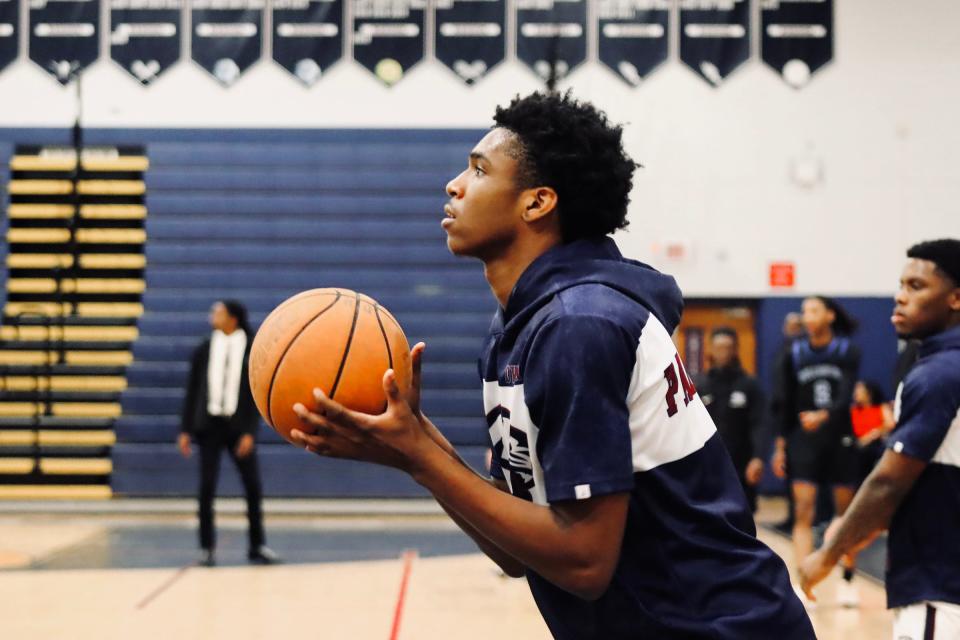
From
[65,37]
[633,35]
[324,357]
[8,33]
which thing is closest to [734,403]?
[633,35]

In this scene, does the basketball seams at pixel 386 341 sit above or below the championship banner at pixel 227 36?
below

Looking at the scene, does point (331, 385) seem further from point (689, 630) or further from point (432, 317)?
point (432, 317)

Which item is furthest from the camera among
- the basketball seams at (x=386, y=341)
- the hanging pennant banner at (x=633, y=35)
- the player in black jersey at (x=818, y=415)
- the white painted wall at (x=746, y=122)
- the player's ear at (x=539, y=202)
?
the hanging pennant banner at (x=633, y=35)

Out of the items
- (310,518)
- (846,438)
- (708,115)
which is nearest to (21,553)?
(310,518)

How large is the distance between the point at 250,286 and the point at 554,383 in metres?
9.67

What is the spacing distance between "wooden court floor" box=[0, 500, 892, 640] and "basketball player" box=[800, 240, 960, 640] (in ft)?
8.38

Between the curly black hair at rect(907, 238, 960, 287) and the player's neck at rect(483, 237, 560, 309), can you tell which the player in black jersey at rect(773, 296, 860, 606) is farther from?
the player's neck at rect(483, 237, 560, 309)

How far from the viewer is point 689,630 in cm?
147

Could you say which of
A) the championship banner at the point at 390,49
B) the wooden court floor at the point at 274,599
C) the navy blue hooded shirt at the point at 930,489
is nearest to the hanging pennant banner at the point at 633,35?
the championship banner at the point at 390,49

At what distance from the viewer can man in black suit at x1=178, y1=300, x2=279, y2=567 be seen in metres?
6.68

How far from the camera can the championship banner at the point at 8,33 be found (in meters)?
10.9

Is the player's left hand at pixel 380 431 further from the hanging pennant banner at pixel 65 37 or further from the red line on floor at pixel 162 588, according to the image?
the hanging pennant banner at pixel 65 37

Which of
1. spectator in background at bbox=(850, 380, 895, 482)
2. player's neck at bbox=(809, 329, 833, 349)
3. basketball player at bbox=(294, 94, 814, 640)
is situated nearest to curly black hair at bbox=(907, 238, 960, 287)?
basketball player at bbox=(294, 94, 814, 640)

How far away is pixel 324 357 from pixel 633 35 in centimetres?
1000
